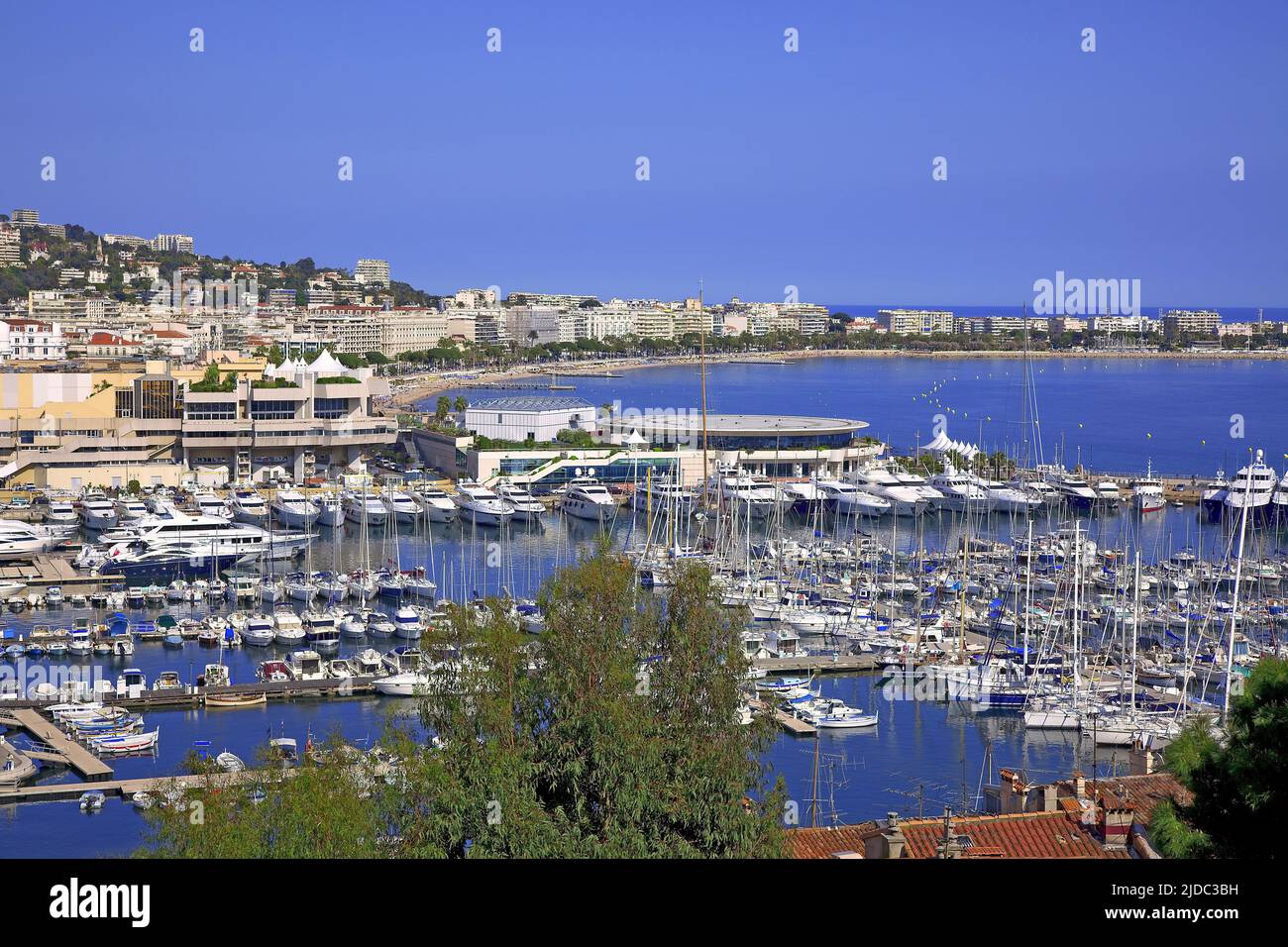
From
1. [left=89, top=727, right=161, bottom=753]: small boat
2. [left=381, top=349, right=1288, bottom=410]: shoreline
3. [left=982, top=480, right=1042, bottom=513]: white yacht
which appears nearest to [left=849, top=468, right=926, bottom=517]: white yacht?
[left=982, top=480, right=1042, bottom=513]: white yacht

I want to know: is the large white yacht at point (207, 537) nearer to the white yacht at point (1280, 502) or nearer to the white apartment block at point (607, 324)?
the white yacht at point (1280, 502)

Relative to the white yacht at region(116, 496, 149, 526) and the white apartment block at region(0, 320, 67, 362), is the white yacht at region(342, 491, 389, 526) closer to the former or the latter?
the white yacht at region(116, 496, 149, 526)

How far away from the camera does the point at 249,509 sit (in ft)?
66.0

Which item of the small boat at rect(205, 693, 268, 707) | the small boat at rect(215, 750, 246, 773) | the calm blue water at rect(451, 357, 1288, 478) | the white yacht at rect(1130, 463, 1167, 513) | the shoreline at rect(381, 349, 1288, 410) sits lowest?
the small boat at rect(205, 693, 268, 707)

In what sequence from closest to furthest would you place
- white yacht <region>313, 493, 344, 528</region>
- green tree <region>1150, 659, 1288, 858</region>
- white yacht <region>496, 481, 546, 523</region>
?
1. green tree <region>1150, 659, 1288, 858</region>
2. white yacht <region>313, 493, 344, 528</region>
3. white yacht <region>496, 481, 546, 523</region>

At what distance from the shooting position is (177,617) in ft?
45.7

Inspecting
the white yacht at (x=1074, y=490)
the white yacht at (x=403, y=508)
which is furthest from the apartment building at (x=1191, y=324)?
the white yacht at (x=403, y=508)

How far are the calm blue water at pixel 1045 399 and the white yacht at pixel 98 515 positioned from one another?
13232mm

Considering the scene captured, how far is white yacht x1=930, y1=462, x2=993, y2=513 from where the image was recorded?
848 inches

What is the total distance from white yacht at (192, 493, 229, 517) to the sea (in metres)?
1.46

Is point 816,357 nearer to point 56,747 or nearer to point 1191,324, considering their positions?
point 1191,324

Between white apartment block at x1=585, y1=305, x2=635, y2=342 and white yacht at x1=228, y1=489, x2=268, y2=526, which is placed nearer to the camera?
white yacht at x1=228, y1=489, x2=268, y2=526

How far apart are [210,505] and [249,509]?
52cm
